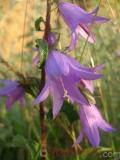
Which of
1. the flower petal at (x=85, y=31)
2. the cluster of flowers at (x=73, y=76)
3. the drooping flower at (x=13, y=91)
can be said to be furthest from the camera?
the drooping flower at (x=13, y=91)

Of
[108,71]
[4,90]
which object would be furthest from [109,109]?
[4,90]

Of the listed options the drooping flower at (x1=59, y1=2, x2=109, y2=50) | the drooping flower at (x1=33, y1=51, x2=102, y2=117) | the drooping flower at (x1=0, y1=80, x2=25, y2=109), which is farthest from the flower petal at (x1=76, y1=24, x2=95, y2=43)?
the drooping flower at (x1=0, y1=80, x2=25, y2=109)

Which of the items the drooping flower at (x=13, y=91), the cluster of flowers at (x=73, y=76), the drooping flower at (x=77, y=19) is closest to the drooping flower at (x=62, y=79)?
the cluster of flowers at (x=73, y=76)

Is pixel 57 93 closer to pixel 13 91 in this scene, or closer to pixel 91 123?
pixel 91 123

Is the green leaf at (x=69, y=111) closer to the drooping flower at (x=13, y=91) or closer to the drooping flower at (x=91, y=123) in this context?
the drooping flower at (x=91, y=123)

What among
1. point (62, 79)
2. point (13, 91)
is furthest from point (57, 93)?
point (13, 91)

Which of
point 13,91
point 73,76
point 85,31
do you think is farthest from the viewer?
point 13,91

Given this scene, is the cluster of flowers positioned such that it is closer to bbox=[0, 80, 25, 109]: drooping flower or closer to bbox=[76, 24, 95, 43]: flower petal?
bbox=[76, 24, 95, 43]: flower petal
